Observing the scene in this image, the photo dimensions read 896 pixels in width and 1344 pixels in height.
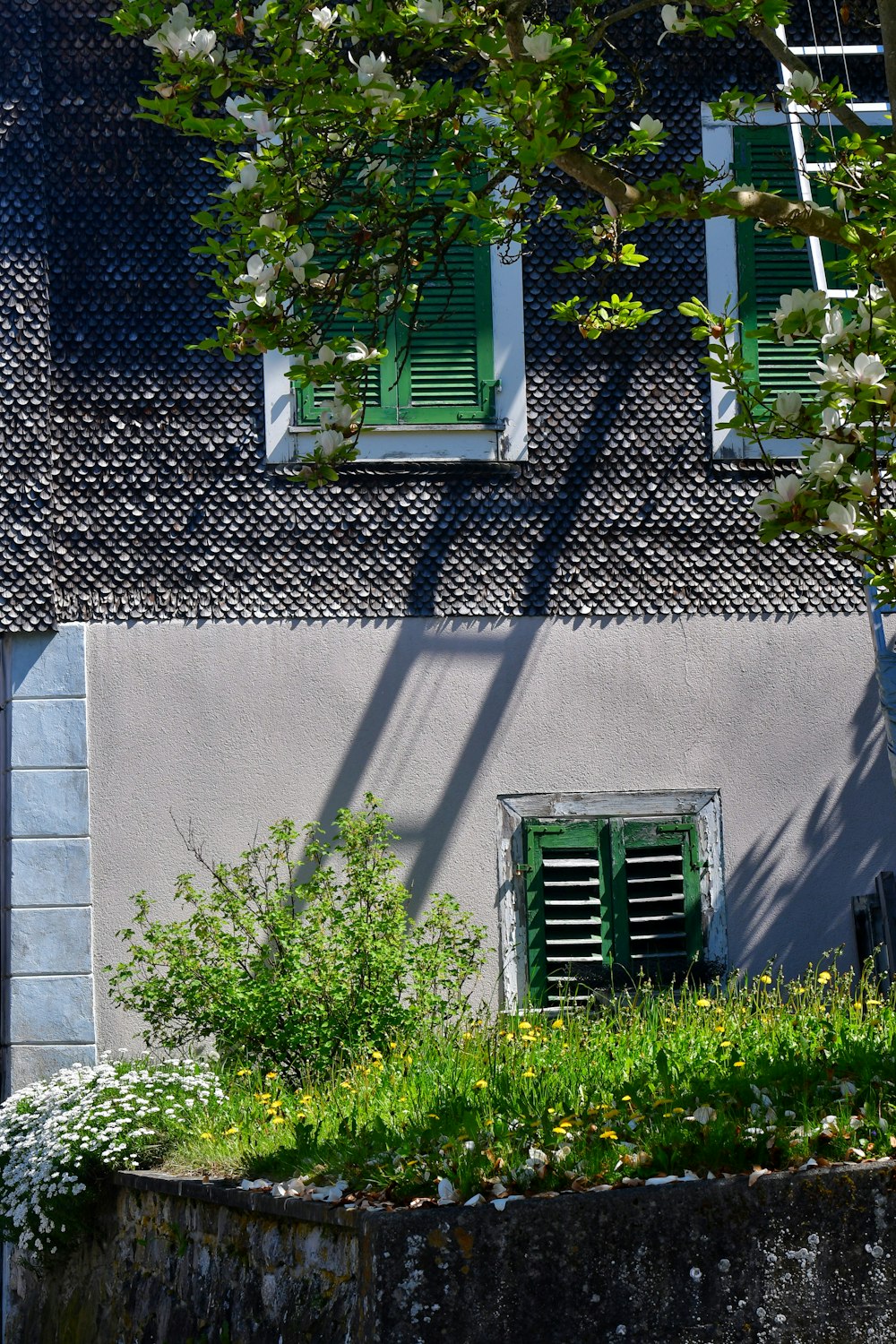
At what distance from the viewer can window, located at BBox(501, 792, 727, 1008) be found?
819cm

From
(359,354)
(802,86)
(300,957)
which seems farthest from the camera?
(300,957)

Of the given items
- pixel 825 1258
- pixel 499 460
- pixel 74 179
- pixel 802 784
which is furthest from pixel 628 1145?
pixel 74 179

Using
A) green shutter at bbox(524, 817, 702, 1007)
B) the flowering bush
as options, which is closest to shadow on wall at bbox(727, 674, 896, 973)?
green shutter at bbox(524, 817, 702, 1007)

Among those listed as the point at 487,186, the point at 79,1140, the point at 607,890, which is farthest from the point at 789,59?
the point at 79,1140

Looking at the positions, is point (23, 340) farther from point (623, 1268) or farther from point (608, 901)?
point (623, 1268)

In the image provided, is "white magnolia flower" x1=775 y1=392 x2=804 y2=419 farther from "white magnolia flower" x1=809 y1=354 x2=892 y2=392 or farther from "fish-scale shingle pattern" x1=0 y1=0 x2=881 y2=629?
"fish-scale shingle pattern" x1=0 y1=0 x2=881 y2=629

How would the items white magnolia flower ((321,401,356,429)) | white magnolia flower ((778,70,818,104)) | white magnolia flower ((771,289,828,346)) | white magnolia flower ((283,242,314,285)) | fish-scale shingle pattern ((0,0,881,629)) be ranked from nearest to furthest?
1. white magnolia flower ((771,289,828,346))
2. white magnolia flower ((778,70,818,104))
3. white magnolia flower ((283,242,314,285))
4. white magnolia flower ((321,401,356,429))
5. fish-scale shingle pattern ((0,0,881,629))

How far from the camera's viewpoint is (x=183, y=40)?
4.76 meters

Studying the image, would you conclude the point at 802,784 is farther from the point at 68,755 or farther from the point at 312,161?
the point at 312,161

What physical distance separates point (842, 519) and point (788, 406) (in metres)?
0.39

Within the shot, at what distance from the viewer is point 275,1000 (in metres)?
7.27

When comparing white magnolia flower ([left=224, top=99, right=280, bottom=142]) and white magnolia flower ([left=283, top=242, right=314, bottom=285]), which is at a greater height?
white magnolia flower ([left=224, top=99, right=280, bottom=142])

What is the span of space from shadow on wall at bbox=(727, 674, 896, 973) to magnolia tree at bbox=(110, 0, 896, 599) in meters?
3.62

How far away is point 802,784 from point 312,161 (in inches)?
179
